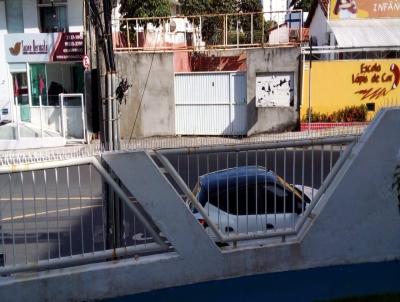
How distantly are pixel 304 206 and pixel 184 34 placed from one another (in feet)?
72.2

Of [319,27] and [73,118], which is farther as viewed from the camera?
[319,27]

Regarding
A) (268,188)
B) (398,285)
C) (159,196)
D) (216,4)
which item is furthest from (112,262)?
(216,4)

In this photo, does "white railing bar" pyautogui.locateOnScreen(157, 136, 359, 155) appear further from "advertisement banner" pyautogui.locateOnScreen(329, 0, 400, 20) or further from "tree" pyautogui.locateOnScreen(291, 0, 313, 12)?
"tree" pyautogui.locateOnScreen(291, 0, 313, 12)

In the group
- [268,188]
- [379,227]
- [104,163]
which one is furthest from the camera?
[268,188]

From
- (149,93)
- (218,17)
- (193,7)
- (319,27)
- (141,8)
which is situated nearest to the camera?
(149,93)

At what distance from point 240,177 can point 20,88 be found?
826 inches

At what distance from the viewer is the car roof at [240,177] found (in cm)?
532

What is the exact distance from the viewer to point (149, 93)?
23297mm

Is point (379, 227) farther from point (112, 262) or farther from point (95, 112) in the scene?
point (95, 112)

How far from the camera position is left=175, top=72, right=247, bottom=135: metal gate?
75.3 ft

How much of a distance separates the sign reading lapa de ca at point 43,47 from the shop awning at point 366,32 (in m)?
11.0

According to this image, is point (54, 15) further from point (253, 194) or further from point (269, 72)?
point (253, 194)

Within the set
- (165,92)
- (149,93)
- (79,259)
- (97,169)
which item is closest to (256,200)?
(97,169)

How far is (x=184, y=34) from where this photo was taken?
Result: 26.2 metres
